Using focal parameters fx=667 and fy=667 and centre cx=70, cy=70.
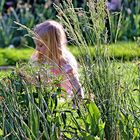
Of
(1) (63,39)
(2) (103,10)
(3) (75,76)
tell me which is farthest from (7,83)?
(1) (63,39)

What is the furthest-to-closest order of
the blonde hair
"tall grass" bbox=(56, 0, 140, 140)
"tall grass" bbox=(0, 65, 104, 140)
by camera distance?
the blonde hair < "tall grass" bbox=(56, 0, 140, 140) < "tall grass" bbox=(0, 65, 104, 140)

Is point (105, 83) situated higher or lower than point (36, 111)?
higher

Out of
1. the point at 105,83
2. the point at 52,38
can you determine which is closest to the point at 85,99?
the point at 105,83

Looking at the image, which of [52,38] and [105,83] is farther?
[52,38]

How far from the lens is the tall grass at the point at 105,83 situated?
3.57 m

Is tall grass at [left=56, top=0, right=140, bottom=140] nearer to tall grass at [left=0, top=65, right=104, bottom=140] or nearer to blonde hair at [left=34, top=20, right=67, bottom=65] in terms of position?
tall grass at [left=0, top=65, right=104, bottom=140]

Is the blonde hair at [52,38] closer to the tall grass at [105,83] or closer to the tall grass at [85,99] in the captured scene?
the tall grass at [85,99]

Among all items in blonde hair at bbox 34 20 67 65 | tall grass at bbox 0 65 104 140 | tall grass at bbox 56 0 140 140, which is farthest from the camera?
blonde hair at bbox 34 20 67 65

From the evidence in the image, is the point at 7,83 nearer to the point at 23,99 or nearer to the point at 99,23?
the point at 23,99

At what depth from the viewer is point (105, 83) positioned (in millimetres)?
3648

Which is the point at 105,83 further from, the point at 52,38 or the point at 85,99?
the point at 52,38

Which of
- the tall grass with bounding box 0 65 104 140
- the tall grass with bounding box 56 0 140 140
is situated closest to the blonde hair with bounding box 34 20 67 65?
the tall grass with bounding box 0 65 104 140

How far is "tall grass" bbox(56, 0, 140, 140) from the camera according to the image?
357cm

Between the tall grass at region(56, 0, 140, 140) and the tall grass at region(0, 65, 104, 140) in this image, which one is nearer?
the tall grass at region(0, 65, 104, 140)
